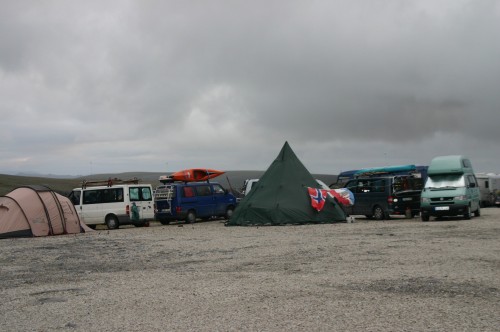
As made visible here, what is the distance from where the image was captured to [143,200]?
88.8ft

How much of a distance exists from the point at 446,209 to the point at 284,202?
6.50 metres

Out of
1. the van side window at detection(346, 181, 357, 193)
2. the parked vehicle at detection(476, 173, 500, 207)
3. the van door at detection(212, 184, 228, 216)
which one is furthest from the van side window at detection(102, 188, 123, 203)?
the parked vehicle at detection(476, 173, 500, 207)

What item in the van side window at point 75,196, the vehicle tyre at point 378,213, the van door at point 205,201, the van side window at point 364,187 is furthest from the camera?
the van door at point 205,201

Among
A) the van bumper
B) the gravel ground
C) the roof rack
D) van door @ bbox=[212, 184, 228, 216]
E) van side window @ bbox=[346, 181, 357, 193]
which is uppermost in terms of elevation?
the roof rack

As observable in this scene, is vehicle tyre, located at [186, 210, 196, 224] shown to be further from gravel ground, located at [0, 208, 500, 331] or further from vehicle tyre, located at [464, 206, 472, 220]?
vehicle tyre, located at [464, 206, 472, 220]

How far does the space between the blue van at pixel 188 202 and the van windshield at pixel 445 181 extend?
34.0ft

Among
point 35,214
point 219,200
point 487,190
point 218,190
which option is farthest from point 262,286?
point 487,190

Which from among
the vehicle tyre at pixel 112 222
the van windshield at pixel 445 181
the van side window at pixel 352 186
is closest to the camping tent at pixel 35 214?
the vehicle tyre at pixel 112 222

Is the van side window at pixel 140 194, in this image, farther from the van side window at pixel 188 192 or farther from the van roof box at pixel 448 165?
the van roof box at pixel 448 165

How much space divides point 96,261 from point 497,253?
28.6 feet

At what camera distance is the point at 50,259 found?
1384cm

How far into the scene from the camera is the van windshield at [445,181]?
950 inches

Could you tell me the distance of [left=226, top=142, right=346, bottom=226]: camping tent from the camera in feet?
76.9

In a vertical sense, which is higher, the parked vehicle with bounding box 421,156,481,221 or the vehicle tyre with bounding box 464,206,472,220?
the parked vehicle with bounding box 421,156,481,221
